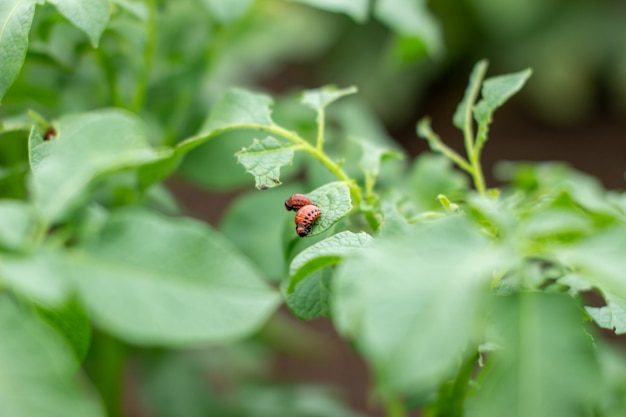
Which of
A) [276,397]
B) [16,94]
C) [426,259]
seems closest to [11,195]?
[16,94]

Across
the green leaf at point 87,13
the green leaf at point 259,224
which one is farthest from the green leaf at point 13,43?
the green leaf at point 259,224

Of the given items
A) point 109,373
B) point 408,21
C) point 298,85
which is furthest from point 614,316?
point 298,85

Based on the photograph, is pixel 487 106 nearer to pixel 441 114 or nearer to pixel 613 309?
pixel 613 309

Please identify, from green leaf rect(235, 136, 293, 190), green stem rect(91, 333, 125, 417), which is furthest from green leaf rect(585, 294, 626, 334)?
green stem rect(91, 333, 125, 417)

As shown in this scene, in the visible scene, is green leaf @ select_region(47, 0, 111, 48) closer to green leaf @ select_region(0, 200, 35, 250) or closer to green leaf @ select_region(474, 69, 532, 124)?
green leaf @ select_region(0, 200, 35, 250)

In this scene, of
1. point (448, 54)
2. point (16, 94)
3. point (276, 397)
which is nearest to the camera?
point (16, 94)

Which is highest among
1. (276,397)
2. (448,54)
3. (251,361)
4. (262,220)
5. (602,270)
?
(602,270)
